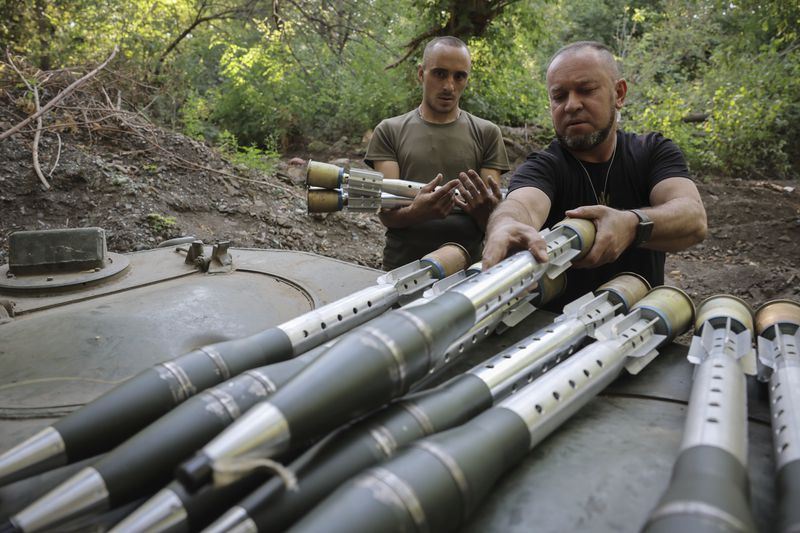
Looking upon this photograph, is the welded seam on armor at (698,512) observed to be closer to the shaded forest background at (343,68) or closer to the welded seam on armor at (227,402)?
the welded seam on armor at (227,402)

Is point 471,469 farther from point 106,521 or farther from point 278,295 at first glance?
point 278,295

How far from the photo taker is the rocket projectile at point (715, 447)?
692 mm

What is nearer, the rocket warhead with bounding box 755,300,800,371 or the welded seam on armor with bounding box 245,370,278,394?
the welded seam on armor with bounding box 245,370,278,394

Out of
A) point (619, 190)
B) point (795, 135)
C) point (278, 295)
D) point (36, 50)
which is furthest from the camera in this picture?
point (795, 135)

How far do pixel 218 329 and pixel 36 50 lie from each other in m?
7.62

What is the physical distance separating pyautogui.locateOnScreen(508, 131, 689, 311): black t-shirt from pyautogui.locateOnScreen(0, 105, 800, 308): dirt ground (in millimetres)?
3482

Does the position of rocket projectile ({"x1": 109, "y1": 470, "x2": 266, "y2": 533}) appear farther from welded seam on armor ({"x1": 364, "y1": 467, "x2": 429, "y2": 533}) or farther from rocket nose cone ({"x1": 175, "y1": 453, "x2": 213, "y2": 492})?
welded seam on armor ({"x1": 364, "y1": 467, "x2": 429, "y2": 533})

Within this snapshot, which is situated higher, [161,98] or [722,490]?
[161,98]

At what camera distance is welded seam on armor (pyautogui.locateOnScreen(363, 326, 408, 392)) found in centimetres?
89

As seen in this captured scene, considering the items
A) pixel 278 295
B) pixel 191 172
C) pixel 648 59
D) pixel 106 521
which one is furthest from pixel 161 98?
pixel 648 59

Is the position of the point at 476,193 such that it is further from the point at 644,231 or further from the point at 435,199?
the point at 644,231

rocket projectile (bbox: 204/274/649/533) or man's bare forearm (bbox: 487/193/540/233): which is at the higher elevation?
man's bare forearm (bbox: 487/193/540/233)

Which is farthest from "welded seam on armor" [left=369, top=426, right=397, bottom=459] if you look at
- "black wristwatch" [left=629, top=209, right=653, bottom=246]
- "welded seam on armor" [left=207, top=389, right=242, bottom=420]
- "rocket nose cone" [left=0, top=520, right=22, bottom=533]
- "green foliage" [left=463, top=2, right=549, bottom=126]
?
"green foliage" [left=463, top=2, right=549, bottom=126]

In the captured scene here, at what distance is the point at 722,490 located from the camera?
2.44ft
